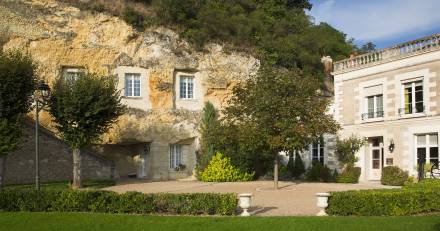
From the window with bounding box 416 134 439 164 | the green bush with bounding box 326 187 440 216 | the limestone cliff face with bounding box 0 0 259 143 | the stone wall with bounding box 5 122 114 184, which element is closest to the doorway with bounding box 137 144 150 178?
the limestone cliff face with bounding box 0 0 259 143

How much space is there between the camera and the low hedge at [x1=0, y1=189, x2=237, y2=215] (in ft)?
42.8

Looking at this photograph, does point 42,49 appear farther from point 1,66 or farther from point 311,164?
point 311,164

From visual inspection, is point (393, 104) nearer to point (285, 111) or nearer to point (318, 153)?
point (318, 153)

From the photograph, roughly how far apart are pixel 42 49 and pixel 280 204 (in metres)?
17.2

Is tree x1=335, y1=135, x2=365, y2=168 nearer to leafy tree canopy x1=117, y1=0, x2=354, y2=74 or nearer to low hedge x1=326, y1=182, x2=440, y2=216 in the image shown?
leafy tree canopy x1=117, y1=0, x2=354, y2=74

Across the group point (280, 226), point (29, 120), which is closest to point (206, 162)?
point (29, 120)

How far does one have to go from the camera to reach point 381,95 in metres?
25.9

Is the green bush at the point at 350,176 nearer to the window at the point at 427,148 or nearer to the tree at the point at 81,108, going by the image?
the window at the point at 427,148

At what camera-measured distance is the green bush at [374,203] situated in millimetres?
12789

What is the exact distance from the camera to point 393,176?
23500 mm

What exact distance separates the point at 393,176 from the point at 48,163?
54.9 feet

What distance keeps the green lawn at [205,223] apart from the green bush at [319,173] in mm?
15049

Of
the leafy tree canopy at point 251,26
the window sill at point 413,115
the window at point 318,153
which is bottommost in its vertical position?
the window at point 318,153

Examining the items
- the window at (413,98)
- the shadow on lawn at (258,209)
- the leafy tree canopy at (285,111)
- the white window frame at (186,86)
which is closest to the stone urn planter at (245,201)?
the shadow on lawn at (258,209)
